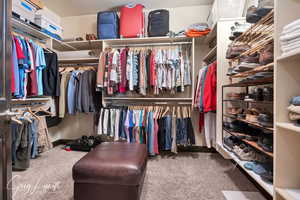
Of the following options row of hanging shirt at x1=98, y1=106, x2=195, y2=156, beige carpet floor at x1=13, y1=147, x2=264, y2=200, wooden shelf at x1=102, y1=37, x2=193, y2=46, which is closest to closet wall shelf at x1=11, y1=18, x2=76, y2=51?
wooden shelf at x1=102, y1=37, x2=193, y2=46

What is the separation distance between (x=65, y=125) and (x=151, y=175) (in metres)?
2.13

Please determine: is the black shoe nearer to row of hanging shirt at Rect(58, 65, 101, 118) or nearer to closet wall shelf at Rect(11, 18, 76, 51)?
row of hanging shirt at Rect(58, 65, 101, 118)

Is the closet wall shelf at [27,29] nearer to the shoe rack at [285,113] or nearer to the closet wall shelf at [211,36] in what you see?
the closet wall shelf at [211,36]

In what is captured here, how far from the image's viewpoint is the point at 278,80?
82 centimetres

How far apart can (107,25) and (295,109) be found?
2.57 m

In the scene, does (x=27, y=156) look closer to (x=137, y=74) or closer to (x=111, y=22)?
(x=137, y=74)

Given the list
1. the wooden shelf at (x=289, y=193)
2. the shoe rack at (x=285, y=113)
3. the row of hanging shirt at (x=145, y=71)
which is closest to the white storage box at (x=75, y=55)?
the row of hanging shirt at (x=145, y=71)

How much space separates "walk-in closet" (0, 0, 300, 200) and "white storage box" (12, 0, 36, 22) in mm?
15

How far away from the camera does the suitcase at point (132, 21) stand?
2283mm

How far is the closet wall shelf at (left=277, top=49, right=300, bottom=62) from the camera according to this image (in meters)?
0.70

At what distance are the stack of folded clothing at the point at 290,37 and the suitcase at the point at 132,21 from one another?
1.90 m

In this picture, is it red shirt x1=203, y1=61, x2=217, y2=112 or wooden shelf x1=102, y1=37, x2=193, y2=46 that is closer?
red shirt x1=203, y1=61, x2=217, y2=112

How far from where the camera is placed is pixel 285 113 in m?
0.82

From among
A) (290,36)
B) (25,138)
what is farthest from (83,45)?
(290,36)
